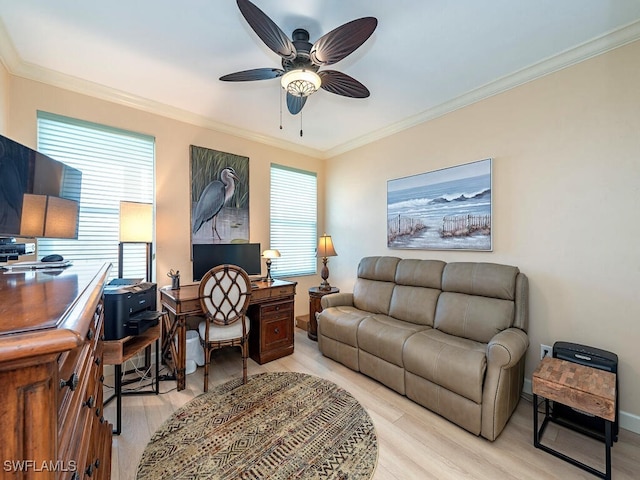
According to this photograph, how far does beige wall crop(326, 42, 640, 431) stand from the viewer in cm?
186

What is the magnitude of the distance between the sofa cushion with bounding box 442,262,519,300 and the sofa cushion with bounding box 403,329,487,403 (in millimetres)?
454

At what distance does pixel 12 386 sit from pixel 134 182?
280 cm

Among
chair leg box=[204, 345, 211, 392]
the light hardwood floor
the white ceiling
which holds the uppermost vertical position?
the white ceiling

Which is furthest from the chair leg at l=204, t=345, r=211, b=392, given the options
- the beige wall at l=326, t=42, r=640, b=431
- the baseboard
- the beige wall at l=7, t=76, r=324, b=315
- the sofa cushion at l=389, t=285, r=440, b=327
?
the baseboard

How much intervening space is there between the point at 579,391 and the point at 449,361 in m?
0.68

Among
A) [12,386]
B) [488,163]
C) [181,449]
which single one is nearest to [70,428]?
[12,386]

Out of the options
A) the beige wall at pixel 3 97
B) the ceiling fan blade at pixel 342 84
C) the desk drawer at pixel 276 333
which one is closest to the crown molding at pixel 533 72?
the ceiling fan blade at pixel 342 84

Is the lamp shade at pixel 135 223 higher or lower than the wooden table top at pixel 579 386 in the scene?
higher

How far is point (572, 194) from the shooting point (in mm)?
2084

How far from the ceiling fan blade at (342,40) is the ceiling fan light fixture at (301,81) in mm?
97

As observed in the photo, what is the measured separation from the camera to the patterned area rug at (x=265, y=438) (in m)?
1.54

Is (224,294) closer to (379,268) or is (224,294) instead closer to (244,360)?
(244,360)

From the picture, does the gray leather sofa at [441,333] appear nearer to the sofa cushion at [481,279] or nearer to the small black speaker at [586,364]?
the sofa cushion at [481,279]

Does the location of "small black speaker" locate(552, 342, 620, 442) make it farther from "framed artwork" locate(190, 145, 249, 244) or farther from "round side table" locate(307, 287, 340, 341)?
"framed artwork" locate(190, 145, 249, 244)
